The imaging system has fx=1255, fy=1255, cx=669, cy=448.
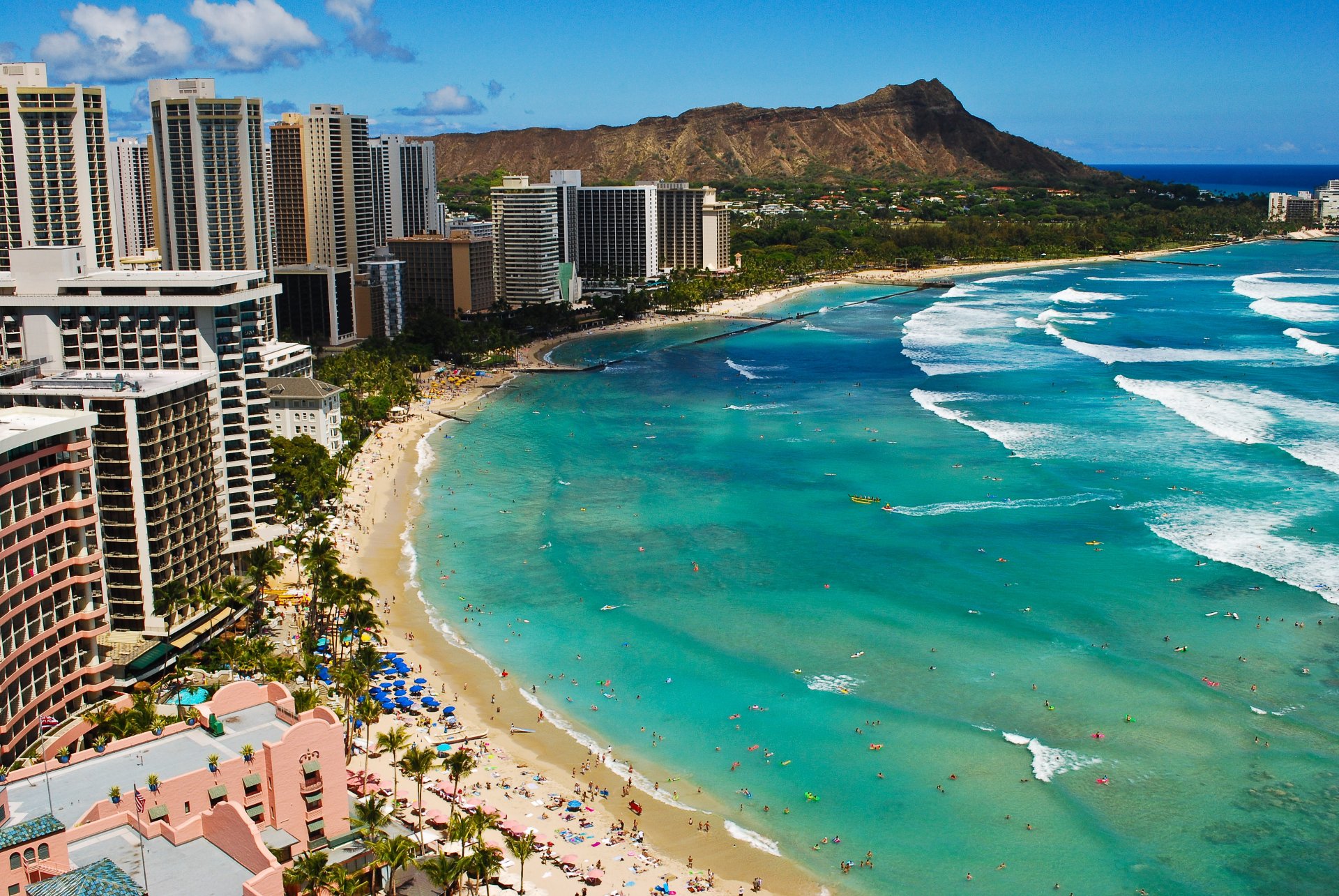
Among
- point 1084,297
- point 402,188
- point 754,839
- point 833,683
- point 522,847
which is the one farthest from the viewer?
point 402,188

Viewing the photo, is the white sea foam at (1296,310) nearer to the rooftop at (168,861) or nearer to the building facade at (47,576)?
the building facade at (47,576)

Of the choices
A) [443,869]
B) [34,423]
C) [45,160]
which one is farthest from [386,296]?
[443,869]

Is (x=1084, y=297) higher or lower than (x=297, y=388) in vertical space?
higher

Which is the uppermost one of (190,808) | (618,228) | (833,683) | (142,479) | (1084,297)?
(618,228)

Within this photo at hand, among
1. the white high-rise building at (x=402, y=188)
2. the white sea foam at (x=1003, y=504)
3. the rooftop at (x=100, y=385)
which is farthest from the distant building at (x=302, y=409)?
the white high-rise building at (x=402, y=188)

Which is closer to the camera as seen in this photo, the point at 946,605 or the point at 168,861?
the point at 168,861

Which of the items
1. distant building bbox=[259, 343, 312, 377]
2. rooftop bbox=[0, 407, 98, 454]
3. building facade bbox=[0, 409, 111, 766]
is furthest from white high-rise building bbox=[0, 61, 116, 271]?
building facade bbox=[0, 409, 111, 766]

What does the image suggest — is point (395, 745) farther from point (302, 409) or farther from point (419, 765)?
point (302, 409)

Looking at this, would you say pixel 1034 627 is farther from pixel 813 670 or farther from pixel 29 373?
pixel 29 373

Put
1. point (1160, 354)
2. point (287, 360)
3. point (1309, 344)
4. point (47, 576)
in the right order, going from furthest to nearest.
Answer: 1. point (1309, 344)
2. point (1160, 354)
3. point (287, 360)
4. point (47, 576)
